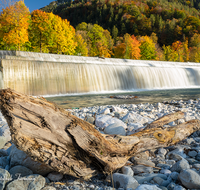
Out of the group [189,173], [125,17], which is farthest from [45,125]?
[125,17]

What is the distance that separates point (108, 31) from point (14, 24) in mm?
40226

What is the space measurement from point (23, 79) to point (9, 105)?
12347 millimetres

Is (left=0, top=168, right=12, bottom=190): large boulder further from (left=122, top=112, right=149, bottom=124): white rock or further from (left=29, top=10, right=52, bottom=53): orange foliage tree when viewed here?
(left=29, top=10, right=52, bottom=53): orange foliage tree

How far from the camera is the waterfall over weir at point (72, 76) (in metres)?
12.7

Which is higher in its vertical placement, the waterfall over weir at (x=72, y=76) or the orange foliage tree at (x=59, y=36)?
the orange foliage tree at (x=59, y=36)

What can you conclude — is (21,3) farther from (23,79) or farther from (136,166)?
(136,166)

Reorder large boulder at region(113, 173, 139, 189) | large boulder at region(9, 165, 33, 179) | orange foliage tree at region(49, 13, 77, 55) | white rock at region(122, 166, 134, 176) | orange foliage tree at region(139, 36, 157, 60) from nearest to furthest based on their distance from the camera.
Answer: large boulder at region(113, 173, 139, 189)
large boulder at region(9, 165, 33, 179)
white rock at region(122, 166, 134, 176)
orange foliage tree at region(49, 13, 77, 55)
orange foliage tree at region(139, 36, 157, 60)

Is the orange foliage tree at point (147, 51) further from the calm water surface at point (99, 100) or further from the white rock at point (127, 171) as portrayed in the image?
the white rock at point (127, 171)

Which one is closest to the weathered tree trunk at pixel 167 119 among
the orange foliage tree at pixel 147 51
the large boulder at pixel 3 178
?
the large boulder at pixel 3 178

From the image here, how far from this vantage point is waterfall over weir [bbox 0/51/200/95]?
12711mm

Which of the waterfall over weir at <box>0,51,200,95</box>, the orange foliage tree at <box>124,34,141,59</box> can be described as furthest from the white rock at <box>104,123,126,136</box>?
the orange foliage tree at <box>124,34,141,59</box>

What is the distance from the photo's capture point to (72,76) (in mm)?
14609

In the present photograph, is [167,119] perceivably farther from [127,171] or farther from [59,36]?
[59,36]

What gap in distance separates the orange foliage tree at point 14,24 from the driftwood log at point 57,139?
851 inches
